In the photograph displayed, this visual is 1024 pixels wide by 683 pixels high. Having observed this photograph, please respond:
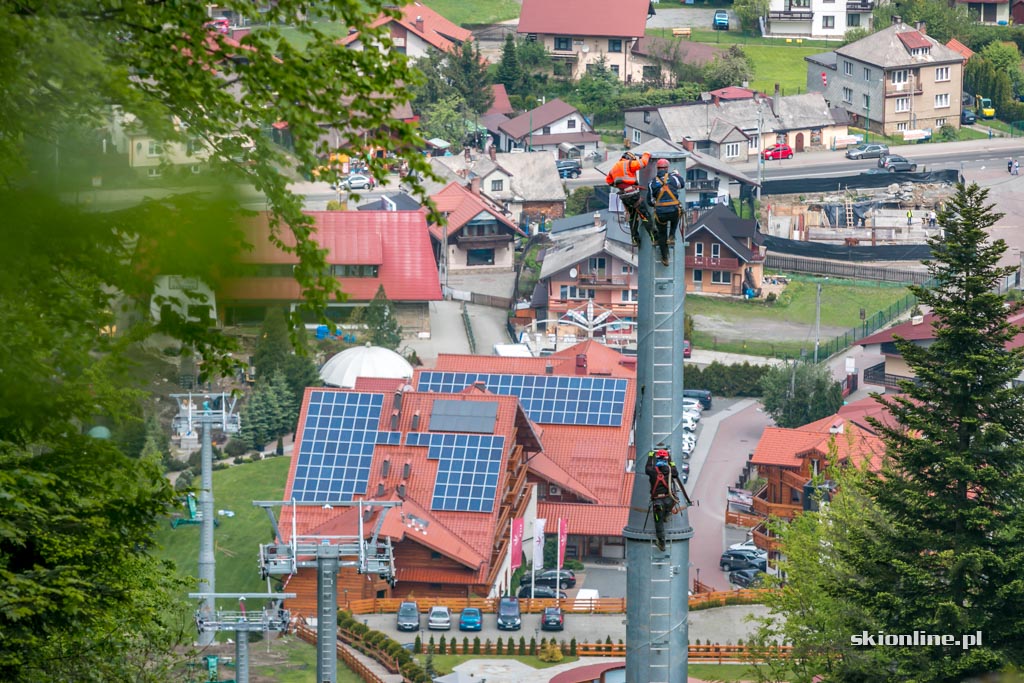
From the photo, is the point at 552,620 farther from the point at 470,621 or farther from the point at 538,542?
the point at 538,542

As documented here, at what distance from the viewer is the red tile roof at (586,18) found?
157000 millimetres

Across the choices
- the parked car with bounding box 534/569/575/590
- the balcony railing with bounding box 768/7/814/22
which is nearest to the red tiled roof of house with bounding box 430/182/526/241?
the parked car with bounding box 534/569/575/590

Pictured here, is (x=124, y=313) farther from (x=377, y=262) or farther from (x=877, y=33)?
(x=877, y=33)

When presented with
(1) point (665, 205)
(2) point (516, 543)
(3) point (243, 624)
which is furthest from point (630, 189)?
(2) point (516, 543)

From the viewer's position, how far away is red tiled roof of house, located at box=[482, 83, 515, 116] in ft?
482

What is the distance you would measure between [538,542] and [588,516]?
6.07 m

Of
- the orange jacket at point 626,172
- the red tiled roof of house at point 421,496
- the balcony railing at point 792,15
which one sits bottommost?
the red tiled roof of house at point 421,496

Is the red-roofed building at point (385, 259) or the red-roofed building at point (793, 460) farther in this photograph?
the red-roofed building at point (385, 259)

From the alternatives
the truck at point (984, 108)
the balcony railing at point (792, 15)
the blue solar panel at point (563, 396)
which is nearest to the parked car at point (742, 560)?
the blue solar panel at point (563, 396)

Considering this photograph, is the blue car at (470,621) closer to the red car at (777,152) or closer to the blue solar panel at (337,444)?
the blue solar panel at (337,444)

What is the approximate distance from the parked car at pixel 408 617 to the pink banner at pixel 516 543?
14.6 feet

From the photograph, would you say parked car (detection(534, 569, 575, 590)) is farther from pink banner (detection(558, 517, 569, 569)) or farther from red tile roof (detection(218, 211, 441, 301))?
red tile roof (detection(218, 211, 441, 301))

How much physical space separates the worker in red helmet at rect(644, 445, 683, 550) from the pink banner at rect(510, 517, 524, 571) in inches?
1727

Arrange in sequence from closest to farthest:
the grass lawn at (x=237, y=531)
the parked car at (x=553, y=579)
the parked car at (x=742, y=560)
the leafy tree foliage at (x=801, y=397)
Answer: the grass lawn at (x=237, y=531), the parked car at (x=553, y=579), the parked car at (x=742, y=560), the leafy tree foliage at (x=801, y=397)
